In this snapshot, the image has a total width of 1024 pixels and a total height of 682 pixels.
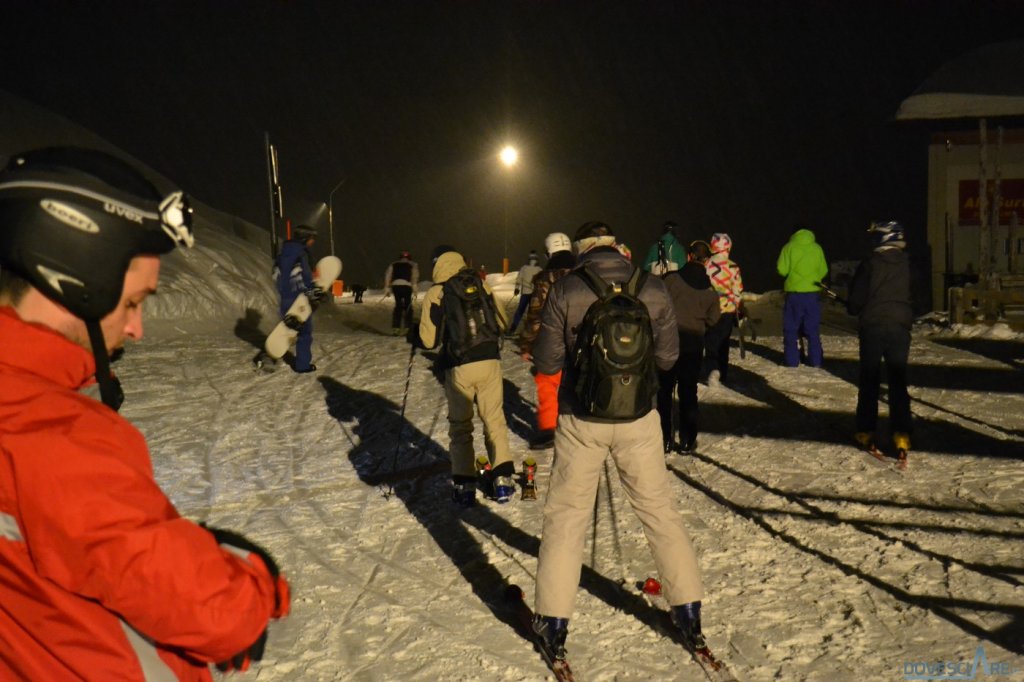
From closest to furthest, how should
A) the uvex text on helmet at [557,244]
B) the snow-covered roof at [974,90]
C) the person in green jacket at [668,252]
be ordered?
the uvex text on helmet at [557,244]
the person in green jacket at [668,252]
the snow-covered roof at [974,90]

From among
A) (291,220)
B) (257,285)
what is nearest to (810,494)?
(257,285)

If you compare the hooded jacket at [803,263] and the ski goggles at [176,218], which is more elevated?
the ski goggles at [176,218]

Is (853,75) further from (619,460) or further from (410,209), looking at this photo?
(619,460)

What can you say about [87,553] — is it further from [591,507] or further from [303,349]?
[303,349]

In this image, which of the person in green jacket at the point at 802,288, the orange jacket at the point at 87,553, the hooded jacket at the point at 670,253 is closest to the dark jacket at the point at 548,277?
the hooded jacket at the point at 670,253

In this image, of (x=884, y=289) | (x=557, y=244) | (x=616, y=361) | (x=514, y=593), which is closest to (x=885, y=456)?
(x=884, y=289)

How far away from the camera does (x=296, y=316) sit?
12.2 m

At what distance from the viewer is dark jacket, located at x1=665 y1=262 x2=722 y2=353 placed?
8375 millimetres

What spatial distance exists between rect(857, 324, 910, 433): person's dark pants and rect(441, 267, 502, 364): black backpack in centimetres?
326

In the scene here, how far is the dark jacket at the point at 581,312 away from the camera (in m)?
4.77

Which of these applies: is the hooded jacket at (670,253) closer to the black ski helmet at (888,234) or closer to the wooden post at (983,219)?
the black ski helmet at (888,234)

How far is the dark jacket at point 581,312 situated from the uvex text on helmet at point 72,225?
313cm

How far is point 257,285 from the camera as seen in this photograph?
2109cm

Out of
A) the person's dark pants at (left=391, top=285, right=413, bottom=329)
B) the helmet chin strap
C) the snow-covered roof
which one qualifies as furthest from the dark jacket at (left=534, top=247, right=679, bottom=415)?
the snow-covered roof
